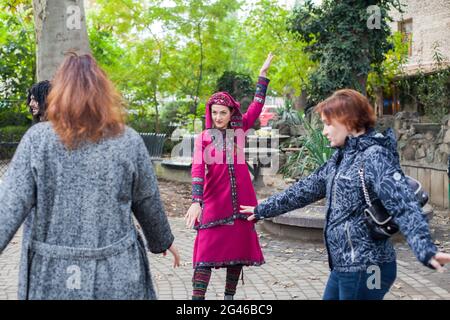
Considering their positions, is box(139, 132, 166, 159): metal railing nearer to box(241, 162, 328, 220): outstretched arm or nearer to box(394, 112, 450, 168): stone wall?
box(394, 112, 450, 168): stone wall

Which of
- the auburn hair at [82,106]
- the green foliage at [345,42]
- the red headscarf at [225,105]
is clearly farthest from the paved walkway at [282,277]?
the green foliage at [345,42]

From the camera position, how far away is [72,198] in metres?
2.52

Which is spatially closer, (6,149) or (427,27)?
(6,149)

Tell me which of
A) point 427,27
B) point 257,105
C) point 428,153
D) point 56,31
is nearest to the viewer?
point 257,105

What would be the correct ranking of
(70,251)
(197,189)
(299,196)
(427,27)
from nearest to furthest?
(70,251) → (299,196) → (197,189) → (427,27)

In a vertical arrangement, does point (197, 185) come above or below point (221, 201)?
above

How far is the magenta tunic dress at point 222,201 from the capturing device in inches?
185

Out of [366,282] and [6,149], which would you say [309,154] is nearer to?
[366,282]

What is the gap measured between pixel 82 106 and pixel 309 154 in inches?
345

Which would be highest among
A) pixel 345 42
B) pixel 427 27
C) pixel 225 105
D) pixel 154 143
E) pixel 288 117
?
pixel 427 27

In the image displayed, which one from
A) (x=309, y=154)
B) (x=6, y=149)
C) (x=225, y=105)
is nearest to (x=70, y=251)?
(x=225, y=105)

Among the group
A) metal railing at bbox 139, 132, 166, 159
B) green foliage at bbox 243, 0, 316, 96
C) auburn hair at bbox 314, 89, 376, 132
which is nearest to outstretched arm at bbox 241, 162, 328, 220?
auburn hair at bbox 314, 89, 376, 132

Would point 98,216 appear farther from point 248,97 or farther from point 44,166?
point 248,97
